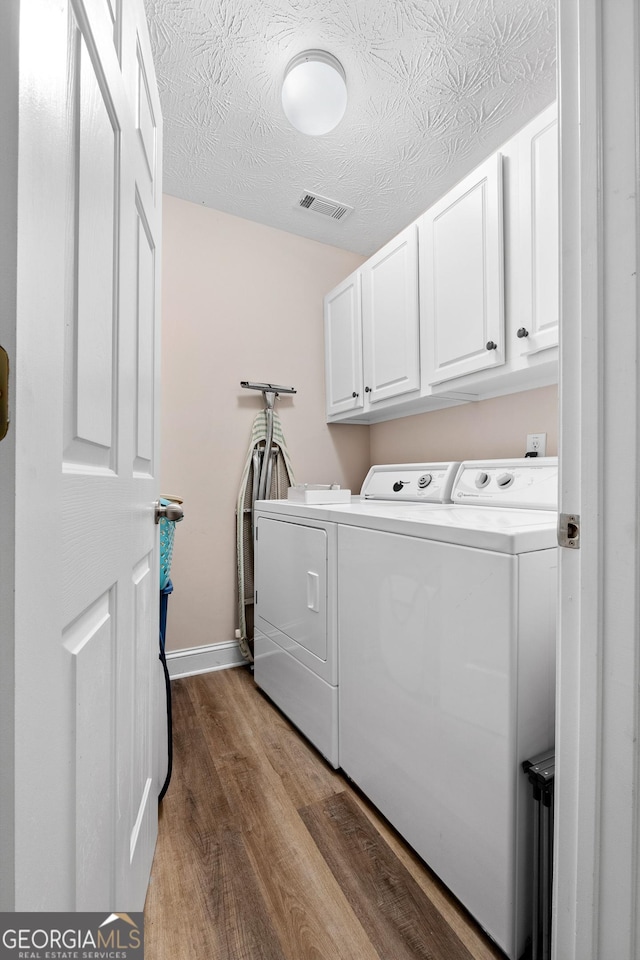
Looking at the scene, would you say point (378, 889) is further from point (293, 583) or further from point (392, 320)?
point (392, 320)

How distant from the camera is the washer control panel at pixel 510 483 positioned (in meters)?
1.40

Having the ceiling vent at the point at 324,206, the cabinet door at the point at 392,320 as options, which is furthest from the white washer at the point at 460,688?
the ceiling vent at the point at 324,206

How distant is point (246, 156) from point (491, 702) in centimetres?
236

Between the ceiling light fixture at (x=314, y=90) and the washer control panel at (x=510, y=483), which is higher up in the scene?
the ceiling light fixture at (x=314, y=90)

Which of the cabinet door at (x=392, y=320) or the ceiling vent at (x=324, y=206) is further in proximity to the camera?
the ceiling vent at (x=324, y=206)

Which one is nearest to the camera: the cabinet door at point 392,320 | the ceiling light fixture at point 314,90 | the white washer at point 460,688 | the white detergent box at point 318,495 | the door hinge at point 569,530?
the door hinge at point 569,530

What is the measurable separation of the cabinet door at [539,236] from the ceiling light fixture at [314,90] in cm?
68

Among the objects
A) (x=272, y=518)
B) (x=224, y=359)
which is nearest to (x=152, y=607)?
(x=272, y=518)

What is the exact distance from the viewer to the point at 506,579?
887mm

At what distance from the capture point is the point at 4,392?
11.5 inches

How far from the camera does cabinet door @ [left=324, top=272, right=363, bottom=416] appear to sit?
2396 millimetres

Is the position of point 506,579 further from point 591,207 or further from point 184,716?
point 184,716

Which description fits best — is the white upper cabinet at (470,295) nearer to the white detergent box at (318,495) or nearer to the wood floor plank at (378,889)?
the white detergent box at (318,495)

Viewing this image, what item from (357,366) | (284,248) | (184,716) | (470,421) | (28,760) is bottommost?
(184,716)
